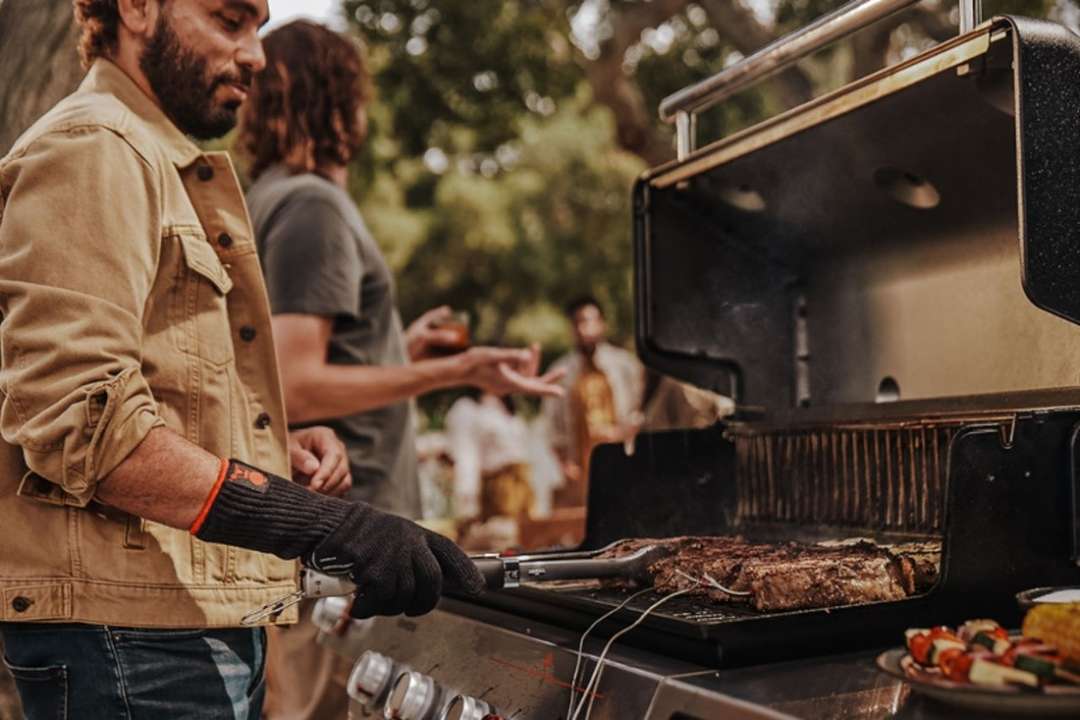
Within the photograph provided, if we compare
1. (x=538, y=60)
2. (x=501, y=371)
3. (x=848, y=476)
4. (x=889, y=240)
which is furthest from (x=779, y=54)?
(x=538, y=60)

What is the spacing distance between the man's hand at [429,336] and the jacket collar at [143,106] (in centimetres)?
147

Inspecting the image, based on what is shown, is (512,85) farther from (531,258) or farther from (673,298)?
(531,258)

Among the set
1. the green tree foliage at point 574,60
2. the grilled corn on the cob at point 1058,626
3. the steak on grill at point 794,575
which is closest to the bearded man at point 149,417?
the steak on grill at point 794,575

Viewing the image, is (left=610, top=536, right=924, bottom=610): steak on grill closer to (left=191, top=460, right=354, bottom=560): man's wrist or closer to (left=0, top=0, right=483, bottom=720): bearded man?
(left=0, top=0, right=483, bottom=720): bearded man

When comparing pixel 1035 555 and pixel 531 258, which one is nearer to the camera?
pixel 1035 555

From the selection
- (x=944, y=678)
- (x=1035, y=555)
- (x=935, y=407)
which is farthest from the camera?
(x=935, y=407)

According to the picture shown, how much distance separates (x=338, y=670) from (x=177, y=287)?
3.59 feet

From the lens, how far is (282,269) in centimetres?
282

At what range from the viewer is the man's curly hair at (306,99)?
308 cm

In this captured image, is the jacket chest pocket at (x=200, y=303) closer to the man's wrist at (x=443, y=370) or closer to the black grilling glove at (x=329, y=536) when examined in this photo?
the black grilling glove at (x=329, y=536)

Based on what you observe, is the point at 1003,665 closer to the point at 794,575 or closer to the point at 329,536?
the point at 794,575

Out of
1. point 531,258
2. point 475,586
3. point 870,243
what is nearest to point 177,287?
point 475,586

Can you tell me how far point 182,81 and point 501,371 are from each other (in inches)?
48.9

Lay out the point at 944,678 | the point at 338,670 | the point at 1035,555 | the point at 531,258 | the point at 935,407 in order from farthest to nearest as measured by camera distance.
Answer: the point at 531,258 → the point at 338,670 → the point at 935,407 → the point at 1035,555 → the point at 944,678
